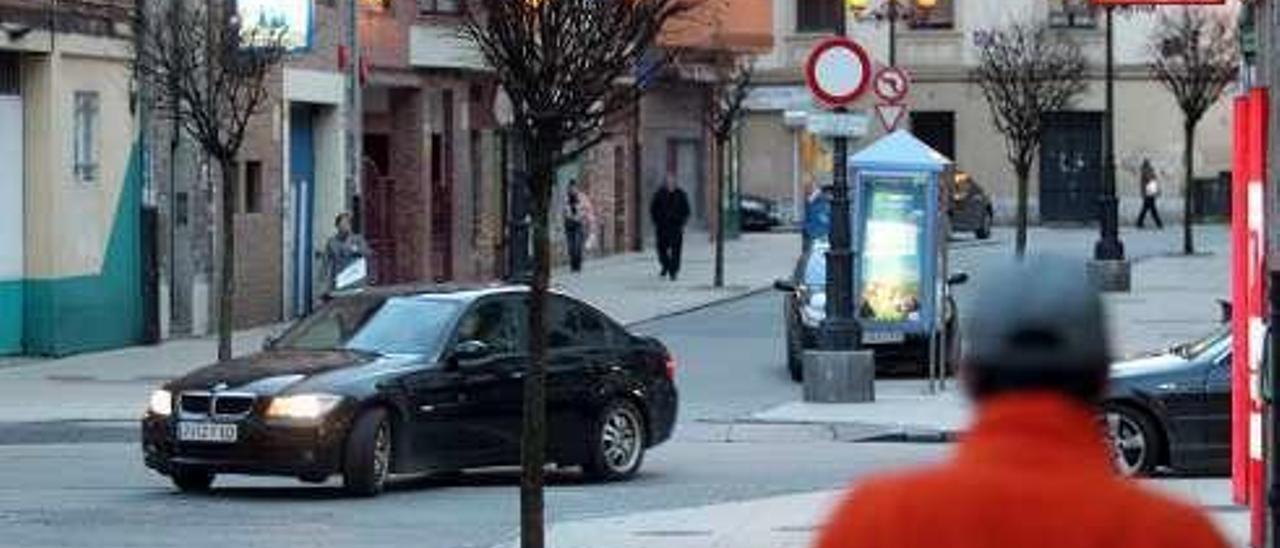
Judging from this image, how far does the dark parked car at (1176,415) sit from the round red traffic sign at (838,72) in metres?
6.61

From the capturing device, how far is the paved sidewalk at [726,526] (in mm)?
14148

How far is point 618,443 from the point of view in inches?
717

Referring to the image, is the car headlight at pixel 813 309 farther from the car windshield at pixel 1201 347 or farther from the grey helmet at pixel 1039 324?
the grey helmet at pixel 1039 324

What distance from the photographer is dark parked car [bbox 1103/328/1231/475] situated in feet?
58.6

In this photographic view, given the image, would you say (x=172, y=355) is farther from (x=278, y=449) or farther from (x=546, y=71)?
(x=546, y=71)

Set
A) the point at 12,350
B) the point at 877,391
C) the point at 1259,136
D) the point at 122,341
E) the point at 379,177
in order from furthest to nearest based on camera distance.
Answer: the point at 379,177, the point at 122,341, the point at 12,350, the point at 877,391, the point at 1259,136

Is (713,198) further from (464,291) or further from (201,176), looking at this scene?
(464,291)

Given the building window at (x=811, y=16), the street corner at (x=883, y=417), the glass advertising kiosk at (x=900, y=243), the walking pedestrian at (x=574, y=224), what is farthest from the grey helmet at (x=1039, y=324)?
the building window at (x=811, y=16)

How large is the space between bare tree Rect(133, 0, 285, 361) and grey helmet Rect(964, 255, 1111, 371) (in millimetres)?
21037

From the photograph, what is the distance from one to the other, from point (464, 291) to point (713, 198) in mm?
44497

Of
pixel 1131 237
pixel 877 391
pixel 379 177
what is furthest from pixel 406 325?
pixel 1131 237

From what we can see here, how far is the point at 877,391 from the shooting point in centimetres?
2581

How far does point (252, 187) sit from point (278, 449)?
18.6 m

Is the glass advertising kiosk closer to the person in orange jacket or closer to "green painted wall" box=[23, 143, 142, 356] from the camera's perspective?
"green painted wall" box=[23, 143, 142, 356]
